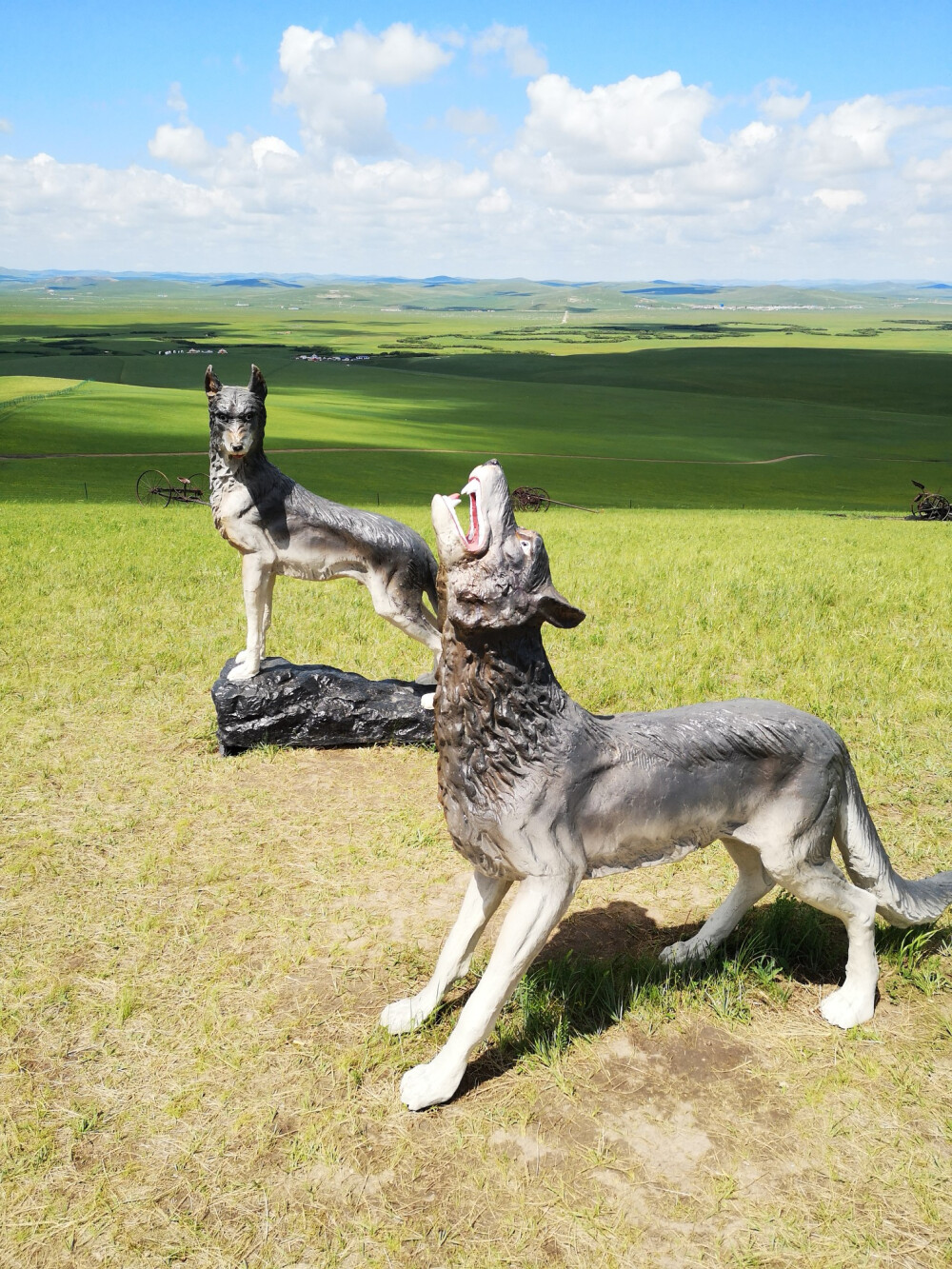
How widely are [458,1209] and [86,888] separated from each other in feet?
11.3

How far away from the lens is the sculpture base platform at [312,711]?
8.16 m

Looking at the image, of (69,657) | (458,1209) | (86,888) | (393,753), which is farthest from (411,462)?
(458,1209)

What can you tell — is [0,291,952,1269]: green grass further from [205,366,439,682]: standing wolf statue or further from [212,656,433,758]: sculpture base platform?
[205,366,439,682]: standing wolf statue

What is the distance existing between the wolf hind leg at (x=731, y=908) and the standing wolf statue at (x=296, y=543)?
3841mm

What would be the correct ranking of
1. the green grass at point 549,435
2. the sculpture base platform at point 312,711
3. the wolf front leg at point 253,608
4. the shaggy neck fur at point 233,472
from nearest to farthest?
the shaggy neck fur at point 233,472 → the wolf front leg at point 253,608 → the sculpture base platform at point 312,711 → the green grass at point 549,435

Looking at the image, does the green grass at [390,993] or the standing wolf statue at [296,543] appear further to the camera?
the standing wolf statue at [296,543]

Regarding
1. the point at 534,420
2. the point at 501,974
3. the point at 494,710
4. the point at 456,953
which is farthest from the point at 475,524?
the point at 534,420

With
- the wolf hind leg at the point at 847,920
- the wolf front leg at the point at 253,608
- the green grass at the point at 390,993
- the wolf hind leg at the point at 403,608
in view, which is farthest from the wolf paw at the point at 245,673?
the wolf hind leg at the point at 847,920

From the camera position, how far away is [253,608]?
324 inches

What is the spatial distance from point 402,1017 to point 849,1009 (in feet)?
7.31

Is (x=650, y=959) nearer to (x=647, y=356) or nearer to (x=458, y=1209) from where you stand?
(x=458, y=1209)

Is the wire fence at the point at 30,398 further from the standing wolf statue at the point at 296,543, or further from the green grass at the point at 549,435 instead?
the standing wolf statue at the point at 296,543

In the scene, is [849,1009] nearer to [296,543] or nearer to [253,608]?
[296,543]

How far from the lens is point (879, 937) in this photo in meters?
5.26
